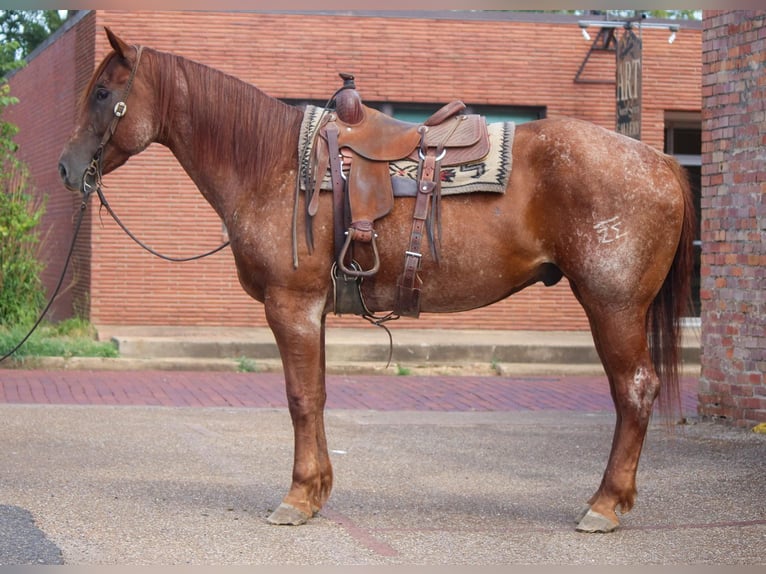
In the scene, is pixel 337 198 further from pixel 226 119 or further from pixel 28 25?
pixel 28 25

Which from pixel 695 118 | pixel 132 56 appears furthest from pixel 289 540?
pixel 695 118

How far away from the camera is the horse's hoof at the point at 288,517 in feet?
19.3

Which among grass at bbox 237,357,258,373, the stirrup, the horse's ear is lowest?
grass at bbox 237,357,258,373

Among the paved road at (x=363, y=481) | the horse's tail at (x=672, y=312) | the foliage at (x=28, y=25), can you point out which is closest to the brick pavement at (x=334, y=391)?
the paved road at (x=363, y=481)

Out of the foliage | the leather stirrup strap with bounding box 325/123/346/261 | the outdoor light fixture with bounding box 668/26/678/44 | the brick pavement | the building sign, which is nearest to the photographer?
the leather stirrup strap with bounding box 325/123/346/261

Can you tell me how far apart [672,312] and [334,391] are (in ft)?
21.5

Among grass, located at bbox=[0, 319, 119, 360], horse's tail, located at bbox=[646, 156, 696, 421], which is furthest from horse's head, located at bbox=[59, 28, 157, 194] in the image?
grass, located at bbox=[0, 319, 119, 360]

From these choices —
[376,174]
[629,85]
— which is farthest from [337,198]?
[629,85]

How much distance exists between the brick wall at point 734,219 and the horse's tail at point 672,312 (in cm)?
307

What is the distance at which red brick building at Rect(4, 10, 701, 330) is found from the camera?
1689 cm

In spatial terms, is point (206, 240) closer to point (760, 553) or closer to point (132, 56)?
point (132, 56)

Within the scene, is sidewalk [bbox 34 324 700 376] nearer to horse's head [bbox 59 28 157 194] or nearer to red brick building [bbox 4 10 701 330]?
red brick building [bbox 4 10 701 330]

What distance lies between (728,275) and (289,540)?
Result: 17.3 feet

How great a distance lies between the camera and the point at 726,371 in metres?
9.39
